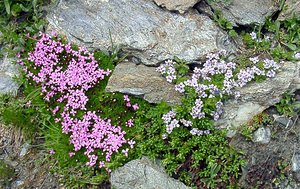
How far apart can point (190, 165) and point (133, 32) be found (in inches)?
92.8

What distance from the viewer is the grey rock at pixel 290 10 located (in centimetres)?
666

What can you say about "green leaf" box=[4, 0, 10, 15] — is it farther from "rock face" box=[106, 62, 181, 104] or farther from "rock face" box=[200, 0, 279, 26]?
"rock face" box=[200, 0, 279, 26]

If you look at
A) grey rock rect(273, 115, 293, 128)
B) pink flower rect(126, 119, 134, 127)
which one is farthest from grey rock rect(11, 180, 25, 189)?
grey rock rect(273, 115, 293, 128)

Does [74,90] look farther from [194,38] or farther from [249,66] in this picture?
[249,66]

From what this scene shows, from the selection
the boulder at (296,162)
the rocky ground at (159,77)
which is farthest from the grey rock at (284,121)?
the boulder at (296,162)

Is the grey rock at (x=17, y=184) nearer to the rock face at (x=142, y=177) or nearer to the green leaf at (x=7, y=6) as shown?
the rock face at (x=142, y=177)

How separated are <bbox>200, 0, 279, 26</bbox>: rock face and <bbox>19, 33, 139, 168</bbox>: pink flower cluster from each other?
2.16 m

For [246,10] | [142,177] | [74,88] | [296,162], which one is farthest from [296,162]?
[74,88]

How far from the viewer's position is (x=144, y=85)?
6.15 meters

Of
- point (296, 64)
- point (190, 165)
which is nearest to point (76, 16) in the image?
point (190, 165)

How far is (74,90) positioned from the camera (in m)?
6.52

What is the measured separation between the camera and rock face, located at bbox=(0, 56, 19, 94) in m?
6.71

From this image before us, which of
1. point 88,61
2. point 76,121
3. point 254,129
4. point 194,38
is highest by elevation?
point 194,38

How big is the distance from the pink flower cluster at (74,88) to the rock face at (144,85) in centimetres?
24
